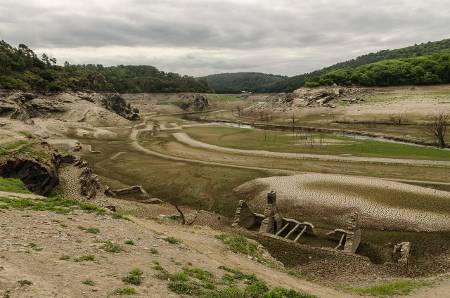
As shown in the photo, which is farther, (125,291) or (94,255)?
(94,255)

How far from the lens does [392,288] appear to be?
24.2 meters

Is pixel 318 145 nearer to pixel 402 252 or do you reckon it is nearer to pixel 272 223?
pixel 272 223

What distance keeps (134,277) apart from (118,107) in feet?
430

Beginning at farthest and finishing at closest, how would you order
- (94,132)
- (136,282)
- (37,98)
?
(37,98) < (94,132) < (136,282)

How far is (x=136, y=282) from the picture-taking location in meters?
16.2

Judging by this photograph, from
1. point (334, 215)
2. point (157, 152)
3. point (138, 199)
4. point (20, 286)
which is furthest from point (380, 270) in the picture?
point (157, 152)

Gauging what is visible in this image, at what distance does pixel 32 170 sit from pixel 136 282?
2862cm

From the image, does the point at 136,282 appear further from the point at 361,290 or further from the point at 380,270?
the point at 380,270

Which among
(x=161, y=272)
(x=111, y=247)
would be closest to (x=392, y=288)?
(x=161, y=272)

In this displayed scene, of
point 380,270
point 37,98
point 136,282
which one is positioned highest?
point 37,98

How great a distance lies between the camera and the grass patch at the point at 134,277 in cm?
1613

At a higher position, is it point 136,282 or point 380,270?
point 136,282

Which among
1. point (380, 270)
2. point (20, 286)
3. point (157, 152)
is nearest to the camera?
point (20, 286)

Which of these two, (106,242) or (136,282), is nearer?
(136,282)
